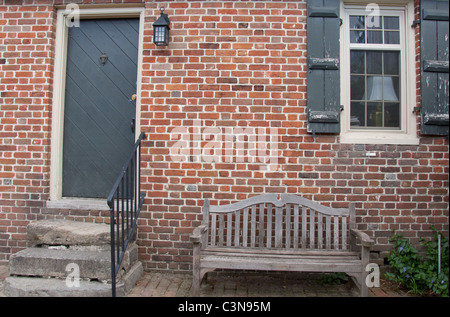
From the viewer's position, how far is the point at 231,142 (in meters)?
3.74

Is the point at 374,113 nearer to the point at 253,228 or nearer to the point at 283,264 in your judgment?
the point at 253,228

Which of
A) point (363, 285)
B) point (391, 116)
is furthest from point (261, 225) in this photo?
point (391, 116)

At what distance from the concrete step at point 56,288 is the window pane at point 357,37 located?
12.1 ft

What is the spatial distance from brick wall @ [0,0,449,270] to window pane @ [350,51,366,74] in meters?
0.63

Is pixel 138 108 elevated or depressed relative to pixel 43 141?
elevated

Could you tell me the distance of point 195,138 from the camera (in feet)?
12.3

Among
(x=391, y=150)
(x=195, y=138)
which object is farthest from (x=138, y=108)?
(x=391, y=150)

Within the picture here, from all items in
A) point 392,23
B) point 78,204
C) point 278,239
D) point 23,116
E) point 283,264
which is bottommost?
point 283,264

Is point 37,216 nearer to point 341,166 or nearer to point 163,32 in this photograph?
point 163,32

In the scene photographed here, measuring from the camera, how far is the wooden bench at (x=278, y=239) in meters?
3.00

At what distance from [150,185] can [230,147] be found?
3.38ft

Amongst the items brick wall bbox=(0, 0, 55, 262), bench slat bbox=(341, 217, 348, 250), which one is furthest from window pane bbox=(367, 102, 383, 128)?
brick wall bbox=(0, 0, 55, 262)

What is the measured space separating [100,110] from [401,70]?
3.68m

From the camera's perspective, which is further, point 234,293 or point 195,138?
point 195,138
